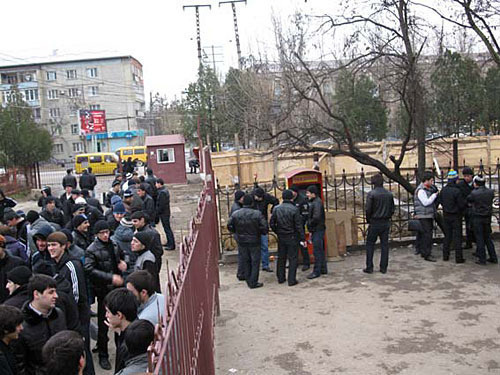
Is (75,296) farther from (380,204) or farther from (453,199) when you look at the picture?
(453,199)


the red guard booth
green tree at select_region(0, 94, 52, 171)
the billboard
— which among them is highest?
the billboard

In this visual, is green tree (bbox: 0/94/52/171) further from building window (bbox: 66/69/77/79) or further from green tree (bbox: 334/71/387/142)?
building window (bbox: 66/69/77/79)

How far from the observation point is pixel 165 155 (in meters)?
30.7

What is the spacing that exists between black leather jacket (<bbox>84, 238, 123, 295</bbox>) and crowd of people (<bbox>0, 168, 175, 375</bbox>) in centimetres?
1

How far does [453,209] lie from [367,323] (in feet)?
11.0

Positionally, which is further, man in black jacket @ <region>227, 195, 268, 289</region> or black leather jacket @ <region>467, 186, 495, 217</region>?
black leather jacket @ <region>467, 186, 495, 217</region>

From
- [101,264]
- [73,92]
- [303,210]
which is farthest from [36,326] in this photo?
[73,92]

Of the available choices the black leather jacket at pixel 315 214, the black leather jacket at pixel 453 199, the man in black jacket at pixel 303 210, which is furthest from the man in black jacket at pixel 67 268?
the black leather jacket at pixel 453 199

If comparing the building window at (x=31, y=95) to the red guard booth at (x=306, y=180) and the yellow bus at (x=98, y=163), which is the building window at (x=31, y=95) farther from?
the red guard booth at (x=306, y=180)

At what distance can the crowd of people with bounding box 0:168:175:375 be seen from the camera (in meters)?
2.82

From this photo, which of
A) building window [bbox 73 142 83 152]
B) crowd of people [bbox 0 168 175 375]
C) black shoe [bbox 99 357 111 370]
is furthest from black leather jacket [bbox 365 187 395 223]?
building window [bbox 73 142 83 152]

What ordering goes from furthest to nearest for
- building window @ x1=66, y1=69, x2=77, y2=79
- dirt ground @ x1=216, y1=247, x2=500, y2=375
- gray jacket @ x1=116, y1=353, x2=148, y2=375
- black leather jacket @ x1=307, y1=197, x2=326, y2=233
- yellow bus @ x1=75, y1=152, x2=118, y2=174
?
building window @ x1=66, y1=69, x2=77, y2=79 → yellow bus @ x1=75, y1=152, x2=118, y2=174 → black leather jacket @ x1=307, y1=197, x2=326, y2=233 → dirt ground @ x1=216, y1=247, x2=500, y2=375 → gray jacket @ x1=116, y1=353, x2=148, y2=375

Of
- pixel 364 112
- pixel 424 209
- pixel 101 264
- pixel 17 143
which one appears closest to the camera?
pixel 101 264

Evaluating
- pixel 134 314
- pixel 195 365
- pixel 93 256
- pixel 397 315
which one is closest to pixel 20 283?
pixel 93 256
